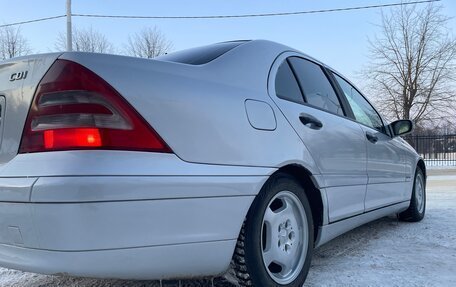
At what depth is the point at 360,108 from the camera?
429cm

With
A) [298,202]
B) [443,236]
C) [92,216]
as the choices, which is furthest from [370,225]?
[92,216]

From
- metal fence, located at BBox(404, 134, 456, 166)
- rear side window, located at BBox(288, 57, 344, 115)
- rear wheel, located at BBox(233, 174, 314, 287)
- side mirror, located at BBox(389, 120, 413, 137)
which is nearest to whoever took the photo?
rear wheel, located at BBox(233, 174, 314, 287)

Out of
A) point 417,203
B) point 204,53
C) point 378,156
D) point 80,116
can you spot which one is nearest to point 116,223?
point 80,116

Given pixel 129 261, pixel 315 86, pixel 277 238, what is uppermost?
pixel 315 86

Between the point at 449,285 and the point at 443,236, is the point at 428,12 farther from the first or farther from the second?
the point at 449,285

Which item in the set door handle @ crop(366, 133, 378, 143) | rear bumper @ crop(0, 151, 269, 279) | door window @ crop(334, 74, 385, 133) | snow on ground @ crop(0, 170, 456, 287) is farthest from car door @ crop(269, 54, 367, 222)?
rear bumper @ crop(0, 151, 269, 279)

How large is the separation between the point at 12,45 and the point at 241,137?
24458 millimetres

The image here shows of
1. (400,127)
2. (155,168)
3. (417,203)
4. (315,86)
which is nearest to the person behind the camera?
(155,168)

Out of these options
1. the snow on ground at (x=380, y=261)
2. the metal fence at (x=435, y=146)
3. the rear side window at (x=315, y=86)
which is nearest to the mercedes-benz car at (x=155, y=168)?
the rear side window at (x=315, y=86)

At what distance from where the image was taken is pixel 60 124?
6.64ft

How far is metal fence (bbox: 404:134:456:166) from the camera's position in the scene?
21.1m

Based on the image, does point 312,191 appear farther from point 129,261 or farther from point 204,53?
point 129,261

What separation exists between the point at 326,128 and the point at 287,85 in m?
0.45

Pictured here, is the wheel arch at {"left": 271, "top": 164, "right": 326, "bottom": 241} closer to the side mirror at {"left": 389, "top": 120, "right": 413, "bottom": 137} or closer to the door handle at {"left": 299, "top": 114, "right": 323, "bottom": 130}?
the door handle at {"left": 299, "top": 114, "right": 323, "bottom": 130}
